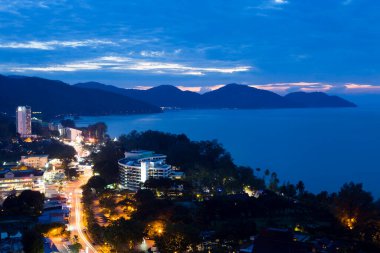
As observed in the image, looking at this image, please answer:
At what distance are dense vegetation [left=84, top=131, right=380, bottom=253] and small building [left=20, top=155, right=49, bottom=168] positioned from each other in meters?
5.24

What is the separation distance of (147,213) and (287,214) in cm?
439

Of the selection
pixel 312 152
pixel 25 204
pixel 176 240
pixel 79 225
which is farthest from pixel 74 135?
pixel 176 240

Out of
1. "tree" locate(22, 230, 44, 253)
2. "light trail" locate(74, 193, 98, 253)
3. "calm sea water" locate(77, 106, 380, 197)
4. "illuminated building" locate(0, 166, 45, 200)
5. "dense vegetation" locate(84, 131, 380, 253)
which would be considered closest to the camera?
"tree" locate(22, 230, 44, 253)

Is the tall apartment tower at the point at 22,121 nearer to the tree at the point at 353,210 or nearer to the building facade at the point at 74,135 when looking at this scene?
the building facade at the point at 74,135

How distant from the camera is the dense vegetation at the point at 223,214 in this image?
30.6 feet

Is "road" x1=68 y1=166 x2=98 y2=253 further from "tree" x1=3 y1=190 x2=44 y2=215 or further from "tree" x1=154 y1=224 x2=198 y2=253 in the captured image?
"tree" x1=154 y1=224 x2=198 y2=253

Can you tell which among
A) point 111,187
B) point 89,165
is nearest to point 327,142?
point 89,165

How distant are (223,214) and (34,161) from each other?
47.6 ft

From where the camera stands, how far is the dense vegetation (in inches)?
367

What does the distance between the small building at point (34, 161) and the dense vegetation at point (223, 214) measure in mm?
5239

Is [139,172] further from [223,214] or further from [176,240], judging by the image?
[176,240]

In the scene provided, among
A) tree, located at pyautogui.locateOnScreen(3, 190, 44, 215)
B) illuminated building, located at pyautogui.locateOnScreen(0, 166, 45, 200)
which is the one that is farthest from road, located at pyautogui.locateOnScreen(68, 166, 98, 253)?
illuminated building, located at pyautogui.locateOnScreen(0, 166, 45, 200)

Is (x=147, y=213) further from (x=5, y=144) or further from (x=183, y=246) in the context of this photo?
(x=5, y=144)

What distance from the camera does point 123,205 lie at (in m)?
13.6
